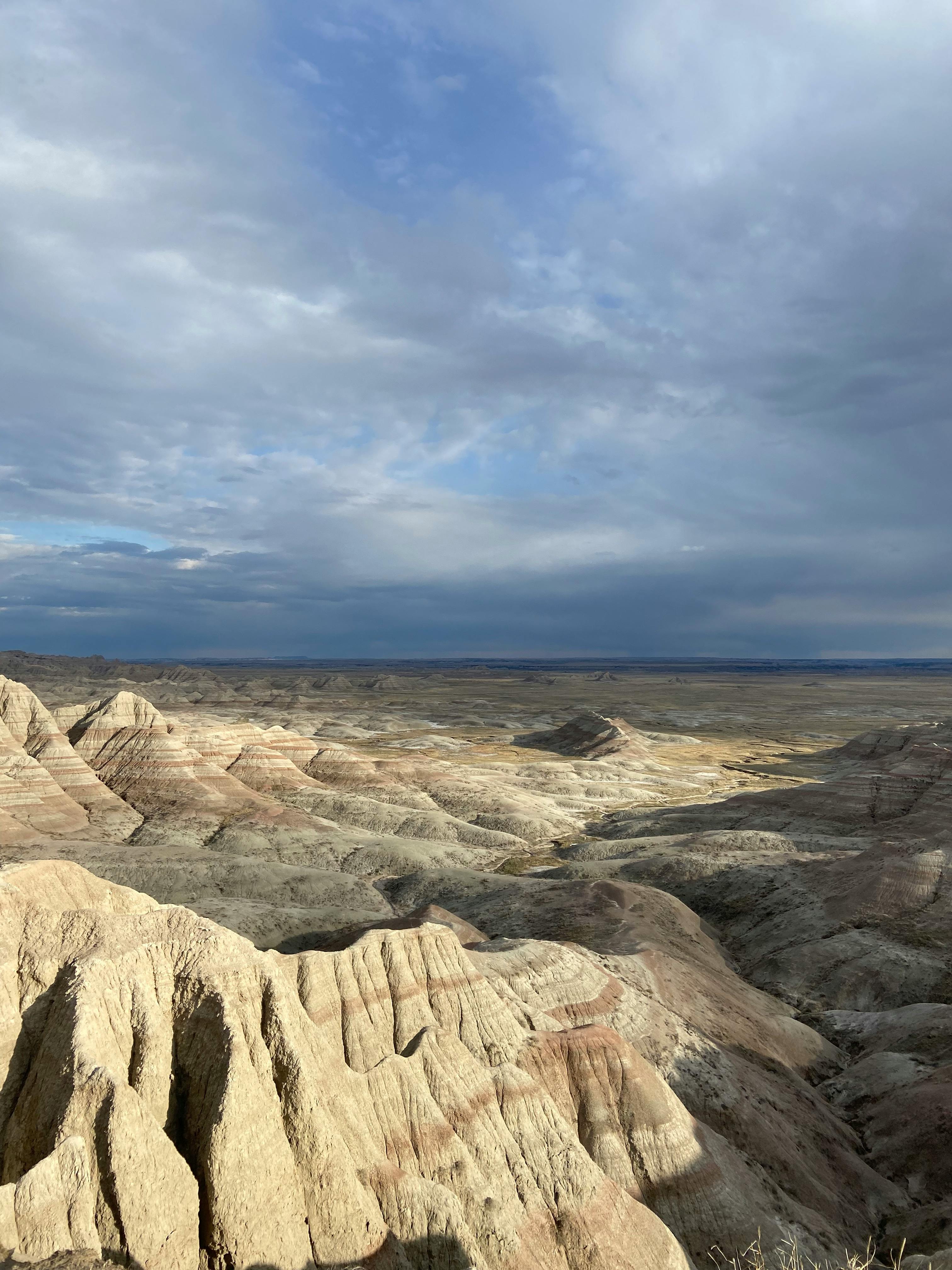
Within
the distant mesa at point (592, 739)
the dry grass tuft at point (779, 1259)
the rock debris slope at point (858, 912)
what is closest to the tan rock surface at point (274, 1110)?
the dry grass tuft at point (779, 1259)

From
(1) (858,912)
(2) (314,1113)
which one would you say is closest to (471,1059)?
(2) (314,1113)

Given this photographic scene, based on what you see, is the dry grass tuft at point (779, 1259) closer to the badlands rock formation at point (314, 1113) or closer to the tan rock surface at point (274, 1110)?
the badlands rock formation at point (314, 1113)

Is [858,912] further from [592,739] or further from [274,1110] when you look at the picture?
[592,739]

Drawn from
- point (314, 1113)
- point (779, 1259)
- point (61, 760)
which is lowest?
point (779, 1259)

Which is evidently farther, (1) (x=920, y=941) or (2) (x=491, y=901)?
(2) (x=491, y=901)

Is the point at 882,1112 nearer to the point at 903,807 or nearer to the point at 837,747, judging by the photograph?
the point at 903,807

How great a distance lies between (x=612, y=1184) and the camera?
16.3m

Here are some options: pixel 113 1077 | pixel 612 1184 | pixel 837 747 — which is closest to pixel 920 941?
pixel 612 1184

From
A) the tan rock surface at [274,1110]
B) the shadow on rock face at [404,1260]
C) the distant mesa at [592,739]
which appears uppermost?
the tan rock surface at [274,1110]

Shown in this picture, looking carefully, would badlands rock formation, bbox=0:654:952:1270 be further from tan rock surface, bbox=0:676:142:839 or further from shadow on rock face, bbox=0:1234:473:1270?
tan rock surface, bbox=0:676:142:839

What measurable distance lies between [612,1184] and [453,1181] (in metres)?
3.99

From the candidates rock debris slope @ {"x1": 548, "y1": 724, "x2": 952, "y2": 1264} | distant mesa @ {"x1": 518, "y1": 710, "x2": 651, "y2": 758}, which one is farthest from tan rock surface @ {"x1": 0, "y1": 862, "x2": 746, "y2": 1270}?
distant mesa @ {"x1": 518, "y1": 710, "x2": 651, "y2": 758}

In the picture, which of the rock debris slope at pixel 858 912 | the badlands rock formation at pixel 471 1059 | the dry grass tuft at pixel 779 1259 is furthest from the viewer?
the rock debris slope at pixel 858 912

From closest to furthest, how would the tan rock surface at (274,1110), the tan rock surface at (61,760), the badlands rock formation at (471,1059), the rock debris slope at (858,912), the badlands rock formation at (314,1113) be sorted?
1. the badlands rock formation at (314,1113)
2. the tan rock surface at (274,1110)
3. the badlands rock formation at (471,1059)
4. the rock debris slope at (858,912)
5. the tan rock surface at (61,760)
